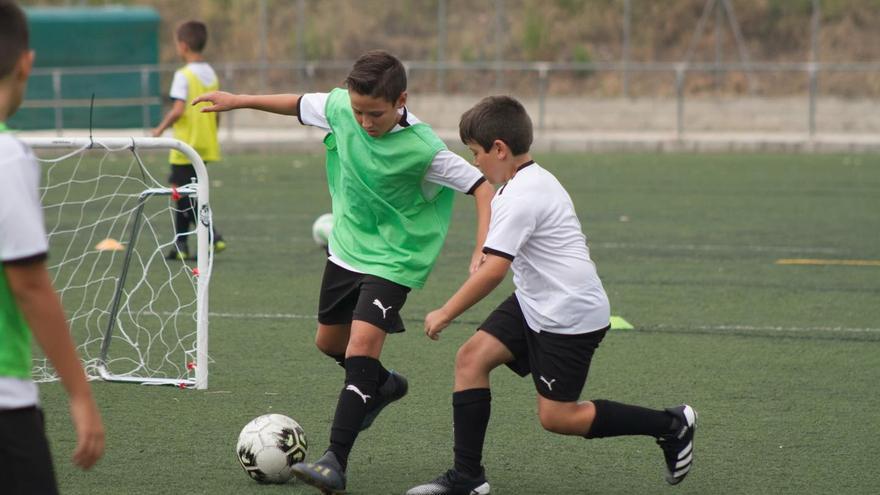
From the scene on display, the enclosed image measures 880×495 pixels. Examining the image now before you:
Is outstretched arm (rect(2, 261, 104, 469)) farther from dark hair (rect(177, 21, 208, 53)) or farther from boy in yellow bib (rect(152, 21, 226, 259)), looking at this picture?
dark hair (rect(177, 21, 208, 53))

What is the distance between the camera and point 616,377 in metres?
6.31

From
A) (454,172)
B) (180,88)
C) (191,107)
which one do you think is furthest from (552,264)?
(180,88)

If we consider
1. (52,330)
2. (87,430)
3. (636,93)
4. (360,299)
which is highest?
(52,330)

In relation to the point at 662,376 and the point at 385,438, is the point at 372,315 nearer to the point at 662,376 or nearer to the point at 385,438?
the point at 385,438

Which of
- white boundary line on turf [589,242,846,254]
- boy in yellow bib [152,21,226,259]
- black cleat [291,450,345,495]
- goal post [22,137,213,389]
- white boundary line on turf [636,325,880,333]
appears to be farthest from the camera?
white boundary line on turf [589,242,846,254]

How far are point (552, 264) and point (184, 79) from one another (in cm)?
693

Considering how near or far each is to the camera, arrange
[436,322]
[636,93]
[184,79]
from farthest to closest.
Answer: [636,93] → [184,79] → [436,322]

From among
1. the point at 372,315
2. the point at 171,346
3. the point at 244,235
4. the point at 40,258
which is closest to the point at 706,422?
the point at 372,315

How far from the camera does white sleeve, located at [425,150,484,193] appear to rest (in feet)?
15.5

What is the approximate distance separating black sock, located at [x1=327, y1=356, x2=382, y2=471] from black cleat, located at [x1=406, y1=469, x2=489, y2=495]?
0.92ft

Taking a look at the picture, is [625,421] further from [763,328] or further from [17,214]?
[763,328]

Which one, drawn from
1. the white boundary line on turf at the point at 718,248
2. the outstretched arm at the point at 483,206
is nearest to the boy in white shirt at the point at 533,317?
the outstretched arm at the point at 483,206

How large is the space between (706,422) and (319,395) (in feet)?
5.75

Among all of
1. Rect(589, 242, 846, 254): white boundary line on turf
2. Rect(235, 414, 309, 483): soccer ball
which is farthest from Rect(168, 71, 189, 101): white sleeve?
Rect(235, 414, 309, 483): soccer ball
